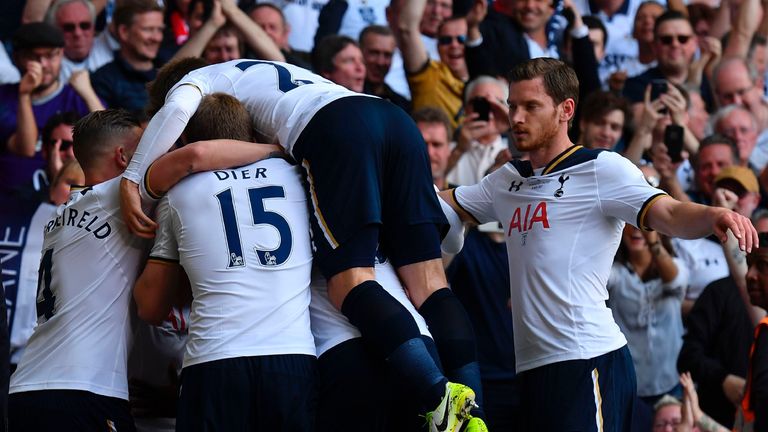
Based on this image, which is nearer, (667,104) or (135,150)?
(135,150)

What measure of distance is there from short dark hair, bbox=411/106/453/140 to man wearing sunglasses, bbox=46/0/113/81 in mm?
2589

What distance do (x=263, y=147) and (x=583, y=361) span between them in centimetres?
183

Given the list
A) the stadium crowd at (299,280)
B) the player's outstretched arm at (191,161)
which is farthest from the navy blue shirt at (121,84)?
the player's outstretched arm at (191,161)

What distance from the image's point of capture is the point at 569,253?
5.97 m

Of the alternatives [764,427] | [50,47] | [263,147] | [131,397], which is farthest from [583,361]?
[50,47]

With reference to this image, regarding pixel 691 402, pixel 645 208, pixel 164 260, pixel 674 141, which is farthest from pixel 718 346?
pixel 164 260

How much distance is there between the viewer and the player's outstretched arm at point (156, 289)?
5.50 meters

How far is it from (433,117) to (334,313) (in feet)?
13.4

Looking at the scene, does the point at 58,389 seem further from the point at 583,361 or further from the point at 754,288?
the point at 754,288

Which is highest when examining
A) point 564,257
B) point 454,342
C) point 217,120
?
point 217,120

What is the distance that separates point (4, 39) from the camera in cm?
1019

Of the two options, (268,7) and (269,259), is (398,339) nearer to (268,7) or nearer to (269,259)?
(269,259)

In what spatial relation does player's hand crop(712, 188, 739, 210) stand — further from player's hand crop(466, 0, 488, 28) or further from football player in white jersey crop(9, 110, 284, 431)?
football player in white jersey crop(9, 110, 284, 431)

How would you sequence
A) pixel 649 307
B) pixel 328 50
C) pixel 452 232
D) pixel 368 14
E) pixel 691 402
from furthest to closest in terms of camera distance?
1. pixel 368 14
2. pixel 328 50
3. pixel 649 307
4. pixel 691 402
5. pixel 452 232
